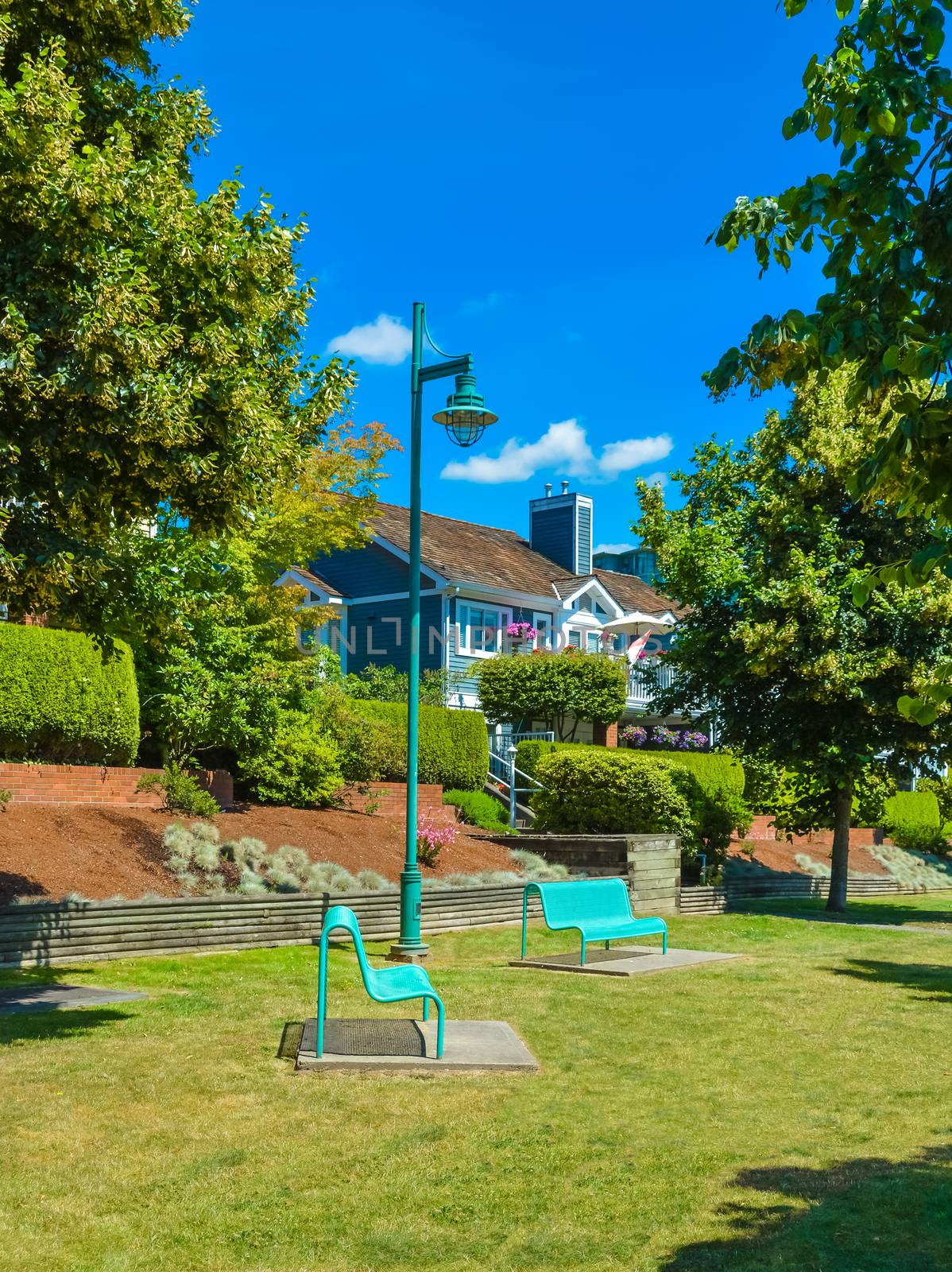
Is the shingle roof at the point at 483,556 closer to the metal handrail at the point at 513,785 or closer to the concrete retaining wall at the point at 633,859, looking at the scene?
the metal handrail at the point at 513,785

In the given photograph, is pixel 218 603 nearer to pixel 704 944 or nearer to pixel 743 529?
pixel 704 944

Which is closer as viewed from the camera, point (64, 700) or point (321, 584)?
point (64, 700)

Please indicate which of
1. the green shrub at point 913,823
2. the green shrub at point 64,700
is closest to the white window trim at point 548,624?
the green shrub at point 913,823

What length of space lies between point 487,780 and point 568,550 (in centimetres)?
1948

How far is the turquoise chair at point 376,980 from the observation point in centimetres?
837

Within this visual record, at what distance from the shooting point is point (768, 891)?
25.5 metres

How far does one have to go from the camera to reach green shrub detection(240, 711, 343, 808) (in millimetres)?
19547

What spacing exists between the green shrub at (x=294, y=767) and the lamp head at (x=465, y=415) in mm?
6696

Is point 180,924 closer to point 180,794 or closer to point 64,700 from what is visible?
point 180,794

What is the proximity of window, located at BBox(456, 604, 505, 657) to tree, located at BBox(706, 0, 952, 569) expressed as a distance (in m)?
34.9

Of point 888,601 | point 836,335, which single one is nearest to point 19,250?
point 836,335

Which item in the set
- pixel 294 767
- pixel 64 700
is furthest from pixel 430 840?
pixel 64 700

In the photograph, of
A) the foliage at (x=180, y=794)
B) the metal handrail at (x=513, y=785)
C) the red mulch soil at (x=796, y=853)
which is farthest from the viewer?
the red mulch soil at (x=796, y=853)

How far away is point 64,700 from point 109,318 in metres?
8.98
